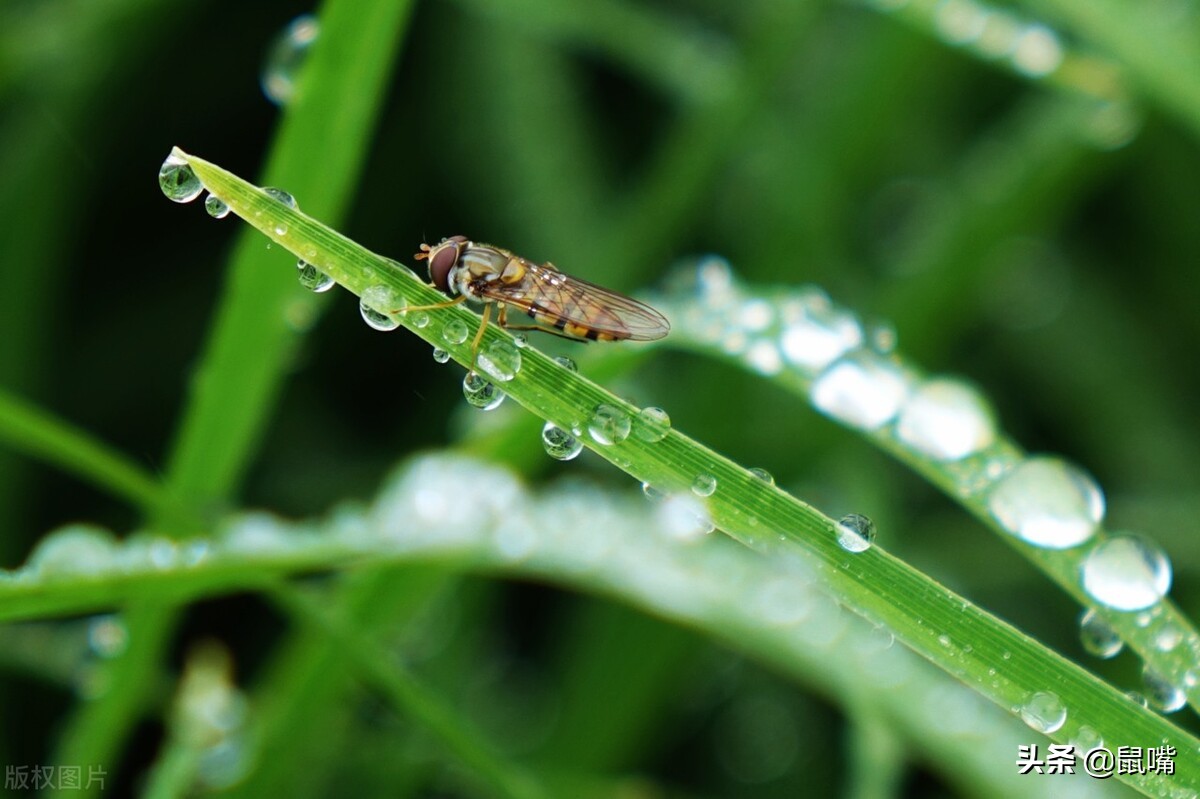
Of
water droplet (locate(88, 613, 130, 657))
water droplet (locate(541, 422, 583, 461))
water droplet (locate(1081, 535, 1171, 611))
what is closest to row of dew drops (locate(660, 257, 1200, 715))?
water droplet (locate(1081, 535, 1171, 611))

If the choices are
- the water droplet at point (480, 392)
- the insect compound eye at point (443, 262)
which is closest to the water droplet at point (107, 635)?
the insect compound eye at point (443, 262)

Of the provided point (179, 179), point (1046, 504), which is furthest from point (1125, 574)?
point (179, 179)

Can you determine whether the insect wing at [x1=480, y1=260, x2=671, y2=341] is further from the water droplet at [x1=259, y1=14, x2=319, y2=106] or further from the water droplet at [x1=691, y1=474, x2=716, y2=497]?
the water droplet at [x1=691, y1=474, x2=716, y2=497]

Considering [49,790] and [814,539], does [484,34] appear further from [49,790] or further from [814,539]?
[814,539]

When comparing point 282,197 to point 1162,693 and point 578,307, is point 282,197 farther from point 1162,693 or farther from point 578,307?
point 1162,693

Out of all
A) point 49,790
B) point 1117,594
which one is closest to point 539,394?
point 1117,594

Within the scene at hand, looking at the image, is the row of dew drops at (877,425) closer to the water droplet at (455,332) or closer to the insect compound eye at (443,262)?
the water droplet at (455,332)

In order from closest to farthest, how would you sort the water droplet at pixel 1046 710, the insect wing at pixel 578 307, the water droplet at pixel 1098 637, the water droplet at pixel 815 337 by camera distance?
the water droplet at pixel 1046 710 < the water droplet at pixel 1098 637 < the water droplet at pixel 815 337 < the insect wing at pixel 578 307
